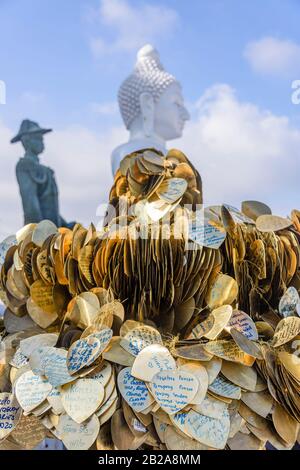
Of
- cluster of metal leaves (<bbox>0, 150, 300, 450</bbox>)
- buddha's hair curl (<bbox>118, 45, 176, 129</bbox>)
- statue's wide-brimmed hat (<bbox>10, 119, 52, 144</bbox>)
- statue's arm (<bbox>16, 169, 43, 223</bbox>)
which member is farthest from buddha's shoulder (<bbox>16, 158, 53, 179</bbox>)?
cluster of metal leaves (<bbox>0, 150, 300, 450</bbox>)

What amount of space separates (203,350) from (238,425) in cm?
7

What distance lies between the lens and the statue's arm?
2469mm

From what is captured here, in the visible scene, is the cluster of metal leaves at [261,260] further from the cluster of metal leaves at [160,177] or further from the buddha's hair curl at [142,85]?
the buddha's hair curl at [142,85]

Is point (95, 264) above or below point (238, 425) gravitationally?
above

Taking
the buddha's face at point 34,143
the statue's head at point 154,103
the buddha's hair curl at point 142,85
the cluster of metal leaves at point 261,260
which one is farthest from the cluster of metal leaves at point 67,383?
the buddha's hair curl at point 142,85

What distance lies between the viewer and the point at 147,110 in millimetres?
2641

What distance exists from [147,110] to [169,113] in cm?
12

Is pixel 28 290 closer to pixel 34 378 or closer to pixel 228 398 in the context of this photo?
pixel 34 378

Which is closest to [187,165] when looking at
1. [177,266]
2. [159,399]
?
[177,266]

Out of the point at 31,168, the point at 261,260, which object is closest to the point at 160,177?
the point at 261,260

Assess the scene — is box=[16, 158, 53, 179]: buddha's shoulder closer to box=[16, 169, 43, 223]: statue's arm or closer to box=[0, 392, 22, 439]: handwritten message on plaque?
box=[16, 169, 43, 223]: statue's arm

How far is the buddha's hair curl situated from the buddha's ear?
34mm

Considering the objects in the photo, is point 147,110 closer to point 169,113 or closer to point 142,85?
point 169,113

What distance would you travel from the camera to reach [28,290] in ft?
1.53
